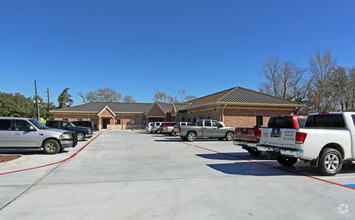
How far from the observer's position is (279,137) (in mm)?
7836

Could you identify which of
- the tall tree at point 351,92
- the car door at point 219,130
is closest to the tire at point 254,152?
the car door at point 219,130

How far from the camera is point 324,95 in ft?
129

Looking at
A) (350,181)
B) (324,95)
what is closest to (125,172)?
(350,181)

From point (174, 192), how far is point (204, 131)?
14567mm

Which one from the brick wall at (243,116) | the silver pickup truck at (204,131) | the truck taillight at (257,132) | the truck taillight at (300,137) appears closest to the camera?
the truck taillight at (300,137)

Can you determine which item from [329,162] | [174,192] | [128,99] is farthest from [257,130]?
[128,99]

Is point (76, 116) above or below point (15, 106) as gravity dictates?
below

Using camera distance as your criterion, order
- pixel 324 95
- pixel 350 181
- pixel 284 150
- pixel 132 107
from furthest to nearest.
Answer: pixel 132 107, pixel 324 95, pixel 284 150, pixel 350 181

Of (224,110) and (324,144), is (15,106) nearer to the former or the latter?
(224,110)

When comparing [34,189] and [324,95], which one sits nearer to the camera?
[34,189]

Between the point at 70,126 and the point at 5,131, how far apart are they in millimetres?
8881

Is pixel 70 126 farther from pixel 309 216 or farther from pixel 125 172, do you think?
pixel 309 216

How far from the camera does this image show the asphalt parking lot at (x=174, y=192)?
13.8 ft

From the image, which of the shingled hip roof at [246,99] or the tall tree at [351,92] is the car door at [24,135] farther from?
the tall tree at [351,92]
